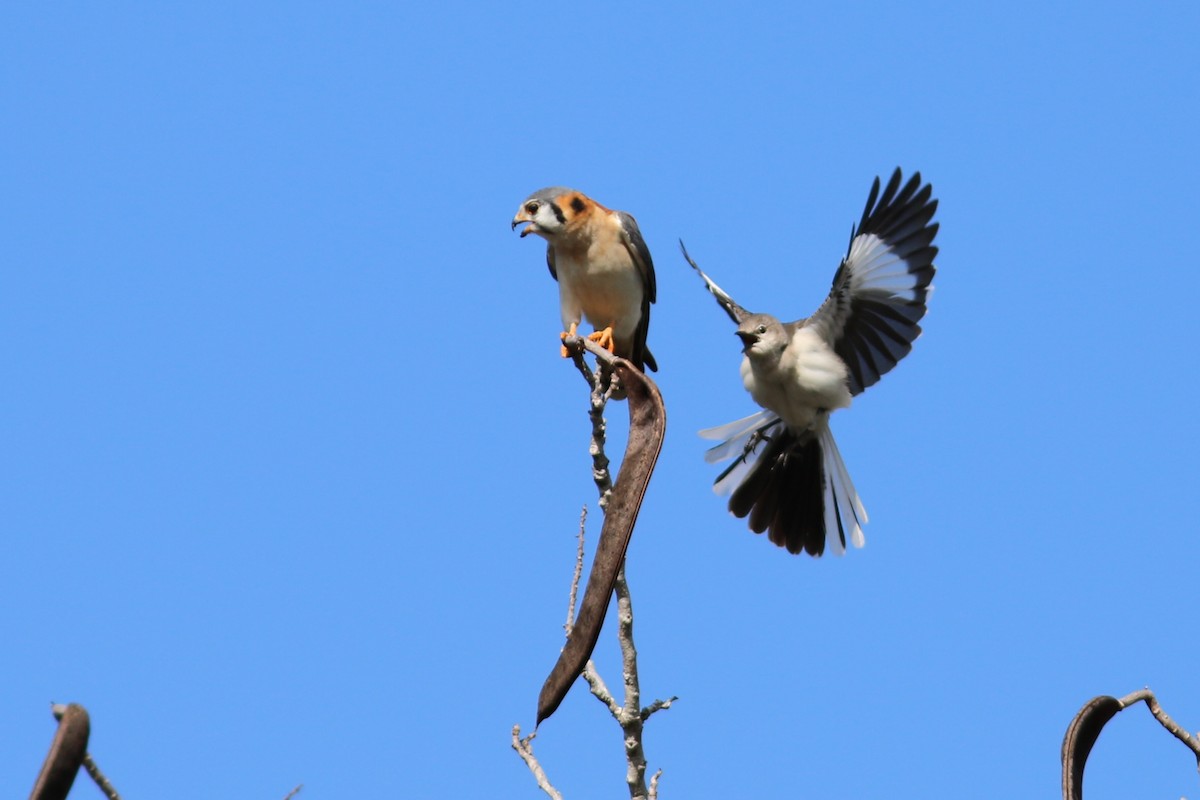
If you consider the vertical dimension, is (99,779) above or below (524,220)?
below

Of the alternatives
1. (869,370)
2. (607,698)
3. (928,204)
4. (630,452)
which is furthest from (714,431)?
(630,452)

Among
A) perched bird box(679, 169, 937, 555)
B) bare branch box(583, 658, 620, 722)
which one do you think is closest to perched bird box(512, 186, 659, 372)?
perched bird box(679, 169, 937, 555)

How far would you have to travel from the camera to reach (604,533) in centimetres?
264

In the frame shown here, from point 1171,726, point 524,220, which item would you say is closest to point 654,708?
point 1171,726

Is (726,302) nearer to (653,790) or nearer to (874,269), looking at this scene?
(874,269)

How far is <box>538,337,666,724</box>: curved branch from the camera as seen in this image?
2.55m

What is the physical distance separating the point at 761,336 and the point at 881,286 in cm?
63

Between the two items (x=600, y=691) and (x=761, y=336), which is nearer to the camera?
(x=600, y=691)

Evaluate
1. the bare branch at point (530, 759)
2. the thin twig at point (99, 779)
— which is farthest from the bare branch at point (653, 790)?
the thin twig at point (99, 779)

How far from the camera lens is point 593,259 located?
637 centimetres

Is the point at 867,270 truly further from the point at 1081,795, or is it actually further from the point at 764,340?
the point at 1081,795

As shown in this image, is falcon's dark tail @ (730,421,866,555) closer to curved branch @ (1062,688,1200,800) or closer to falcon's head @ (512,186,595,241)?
falcon's head @ (512,186,595,241)

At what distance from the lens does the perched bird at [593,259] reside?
6.21 metres

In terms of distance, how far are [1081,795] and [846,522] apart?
460 centimetres
